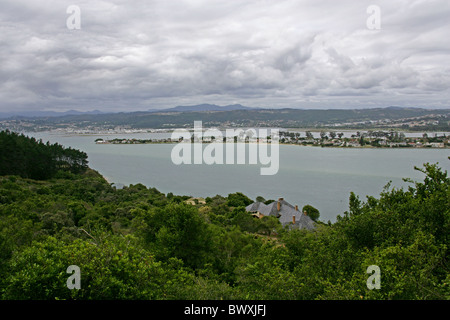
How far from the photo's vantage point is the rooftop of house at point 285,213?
26547 millimetres

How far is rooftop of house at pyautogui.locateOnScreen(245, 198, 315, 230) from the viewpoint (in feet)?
87.1

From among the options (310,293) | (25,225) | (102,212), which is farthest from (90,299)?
(102,212)

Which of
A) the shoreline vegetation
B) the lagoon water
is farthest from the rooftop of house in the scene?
the shoreline vegetation

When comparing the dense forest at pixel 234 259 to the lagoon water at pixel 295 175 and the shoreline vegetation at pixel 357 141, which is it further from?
the shoreline vegetation at pixel 357 141

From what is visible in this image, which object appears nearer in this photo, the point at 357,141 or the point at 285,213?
the point at 285,213

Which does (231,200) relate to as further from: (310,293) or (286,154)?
(286,154)

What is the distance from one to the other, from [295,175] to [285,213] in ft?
94.4

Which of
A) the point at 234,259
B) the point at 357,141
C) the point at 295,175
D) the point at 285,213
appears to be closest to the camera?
the point at 234,259

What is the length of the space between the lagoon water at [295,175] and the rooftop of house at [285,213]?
5170mm

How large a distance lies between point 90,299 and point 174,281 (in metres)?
2.02

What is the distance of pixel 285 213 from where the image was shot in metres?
28.4

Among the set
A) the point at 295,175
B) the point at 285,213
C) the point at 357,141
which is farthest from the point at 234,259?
the point at 357,141

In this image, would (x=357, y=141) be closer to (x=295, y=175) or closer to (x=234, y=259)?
(x=295, y=175)

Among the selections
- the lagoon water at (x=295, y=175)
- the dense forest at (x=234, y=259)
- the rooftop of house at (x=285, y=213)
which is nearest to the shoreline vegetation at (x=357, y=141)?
the lagoon water at (x=295, y=175)
